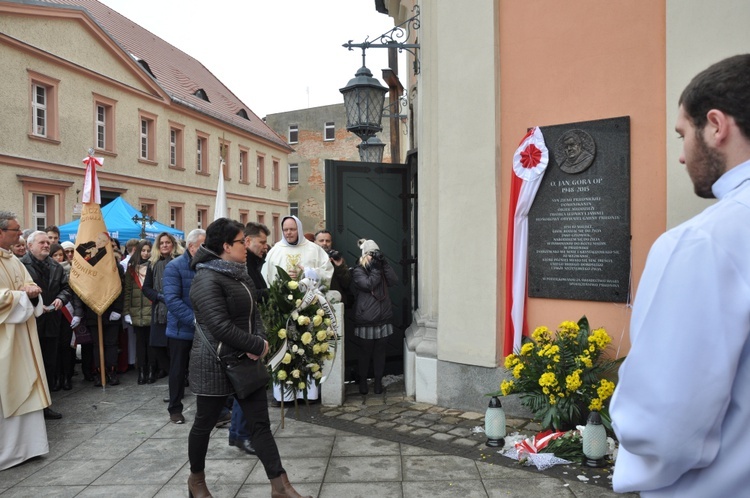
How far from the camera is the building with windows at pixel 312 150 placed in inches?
1617

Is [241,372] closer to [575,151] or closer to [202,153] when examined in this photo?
[575,151]

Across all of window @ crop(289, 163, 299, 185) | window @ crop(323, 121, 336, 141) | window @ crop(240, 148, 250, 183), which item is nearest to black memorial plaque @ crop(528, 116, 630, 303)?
window @ crop(240, 148, 250, 183)

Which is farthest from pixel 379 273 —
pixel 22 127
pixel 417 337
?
pixel 22 127

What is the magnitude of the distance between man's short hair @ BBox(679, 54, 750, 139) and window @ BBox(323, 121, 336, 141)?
41.7 meters

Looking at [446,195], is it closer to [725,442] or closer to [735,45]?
[735,45]

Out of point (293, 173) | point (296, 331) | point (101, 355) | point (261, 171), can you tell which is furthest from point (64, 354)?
point (293, 173)

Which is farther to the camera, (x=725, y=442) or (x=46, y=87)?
(x=46, y=87)

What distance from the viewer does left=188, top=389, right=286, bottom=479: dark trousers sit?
13.3 feet

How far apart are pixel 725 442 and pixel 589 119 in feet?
16.3

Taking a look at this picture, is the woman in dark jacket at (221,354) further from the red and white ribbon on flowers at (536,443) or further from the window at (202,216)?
the window at (202,216)

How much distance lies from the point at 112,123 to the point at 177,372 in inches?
765

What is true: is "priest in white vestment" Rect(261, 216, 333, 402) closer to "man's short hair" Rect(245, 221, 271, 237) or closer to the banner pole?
"man's short hair" Rect(245, 221, 271, 237)

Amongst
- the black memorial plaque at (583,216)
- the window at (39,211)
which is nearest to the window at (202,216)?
the window at (39,211)

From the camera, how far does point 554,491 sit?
4.29 meters
